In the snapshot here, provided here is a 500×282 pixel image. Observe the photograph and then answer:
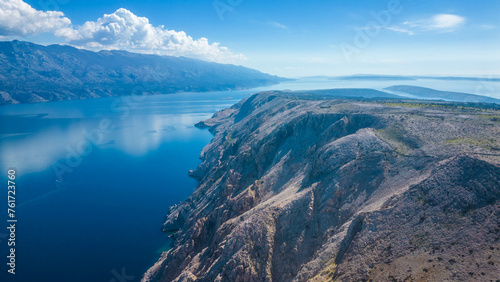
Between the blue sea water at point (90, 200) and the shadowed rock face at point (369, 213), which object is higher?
the shadowed rock face at point (369, 213)

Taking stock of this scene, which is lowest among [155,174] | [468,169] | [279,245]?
[155,174]

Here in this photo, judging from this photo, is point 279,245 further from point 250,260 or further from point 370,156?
point 370,156

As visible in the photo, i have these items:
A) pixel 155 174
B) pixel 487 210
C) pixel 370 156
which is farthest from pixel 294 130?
pixel 155 174

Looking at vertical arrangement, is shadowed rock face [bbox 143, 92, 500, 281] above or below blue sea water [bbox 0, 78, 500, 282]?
above

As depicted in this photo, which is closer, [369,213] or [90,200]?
[369,213]

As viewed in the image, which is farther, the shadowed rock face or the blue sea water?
the blue sea water

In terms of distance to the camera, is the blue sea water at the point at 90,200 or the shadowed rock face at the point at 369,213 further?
the blue sea water at the point at 90,200

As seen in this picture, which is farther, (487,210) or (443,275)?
(487,210)

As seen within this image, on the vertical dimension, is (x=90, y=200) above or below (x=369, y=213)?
below
